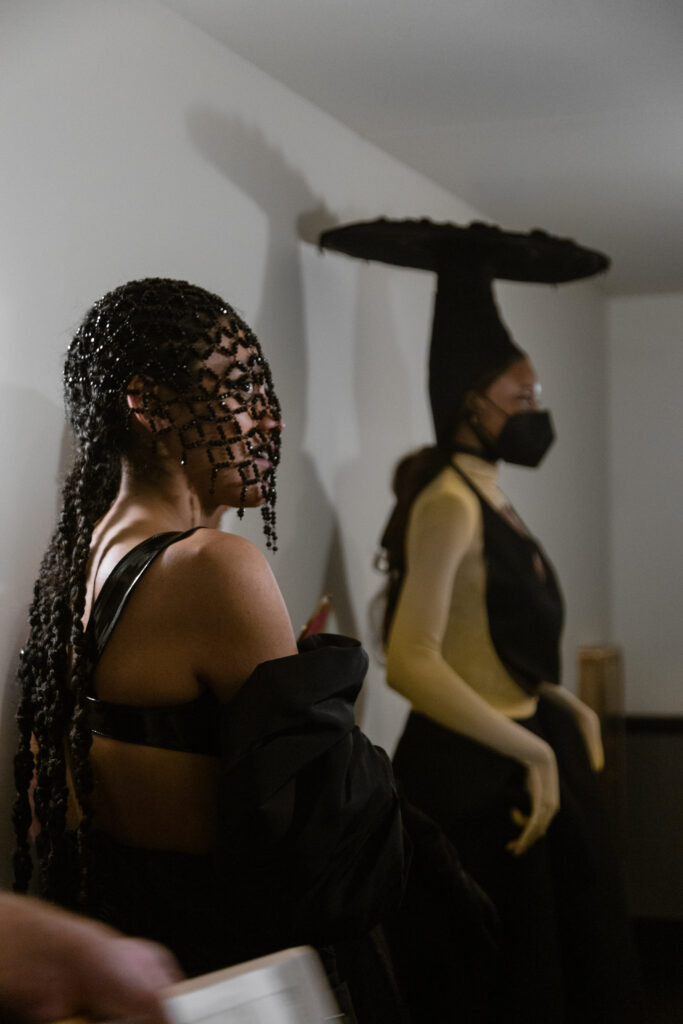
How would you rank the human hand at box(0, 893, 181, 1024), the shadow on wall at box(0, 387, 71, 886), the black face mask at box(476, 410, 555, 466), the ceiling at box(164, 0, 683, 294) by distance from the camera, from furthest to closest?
the black face mask at box(476, 410, 555, 466), the ceiling at box(164, 0, 683, 294), the shadow on wall at box(0, 387, 71, 886), the human hand at box(0, 893, 181, 1024)

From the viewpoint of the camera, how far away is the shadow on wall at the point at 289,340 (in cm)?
213

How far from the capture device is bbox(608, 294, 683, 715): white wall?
3.83 metres

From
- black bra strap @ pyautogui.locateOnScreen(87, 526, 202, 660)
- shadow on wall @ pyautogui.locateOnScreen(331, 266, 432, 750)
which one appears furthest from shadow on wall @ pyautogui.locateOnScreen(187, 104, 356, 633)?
black bra strap @ pyautogui.locateOnScreen(87, 526, 202, 660)

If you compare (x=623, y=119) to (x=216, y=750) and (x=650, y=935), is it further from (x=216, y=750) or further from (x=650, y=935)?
(x=650, y=935)

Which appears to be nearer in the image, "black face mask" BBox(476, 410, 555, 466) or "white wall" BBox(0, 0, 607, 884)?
"white wall" BBox(0, 0, 607, 884)

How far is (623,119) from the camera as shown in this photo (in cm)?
248

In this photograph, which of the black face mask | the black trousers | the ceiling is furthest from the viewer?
the black face mask

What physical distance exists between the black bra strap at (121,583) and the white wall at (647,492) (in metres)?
2.90

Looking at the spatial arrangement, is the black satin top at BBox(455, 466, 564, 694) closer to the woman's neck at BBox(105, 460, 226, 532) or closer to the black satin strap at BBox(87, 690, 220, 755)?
the woman's neck at BBox(105, 460, 226, 532)

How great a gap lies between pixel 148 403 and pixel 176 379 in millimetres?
47

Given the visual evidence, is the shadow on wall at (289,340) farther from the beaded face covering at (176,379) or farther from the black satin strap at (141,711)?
the black satin strap at (141,711)

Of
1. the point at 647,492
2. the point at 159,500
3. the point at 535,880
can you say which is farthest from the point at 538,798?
the point at 647,492

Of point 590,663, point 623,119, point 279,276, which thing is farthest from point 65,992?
point 590,663

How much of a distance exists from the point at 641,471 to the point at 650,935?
1.59 m
